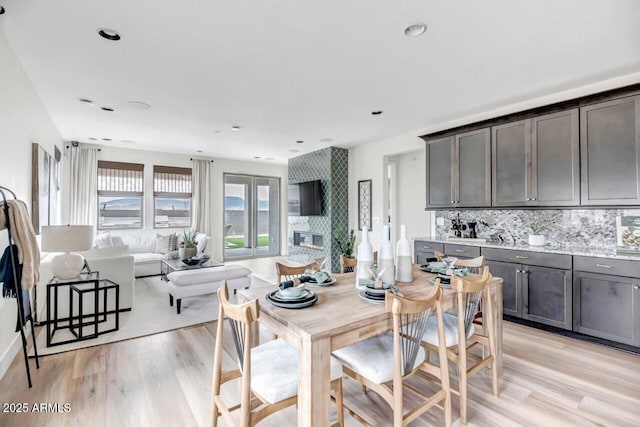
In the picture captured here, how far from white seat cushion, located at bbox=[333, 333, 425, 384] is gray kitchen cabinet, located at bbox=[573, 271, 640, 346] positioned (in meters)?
2.27

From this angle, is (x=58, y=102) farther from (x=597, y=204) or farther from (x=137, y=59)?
(x=597, y=204)

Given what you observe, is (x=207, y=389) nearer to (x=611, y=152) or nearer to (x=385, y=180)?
(x=611, y=152)

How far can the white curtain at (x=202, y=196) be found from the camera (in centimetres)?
735

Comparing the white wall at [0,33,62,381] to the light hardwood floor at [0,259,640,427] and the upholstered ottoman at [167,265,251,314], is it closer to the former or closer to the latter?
the light hardwood floor at [0,259,640,427]

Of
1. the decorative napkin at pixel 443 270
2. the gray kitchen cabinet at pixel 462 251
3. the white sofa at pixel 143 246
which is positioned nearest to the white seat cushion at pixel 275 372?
the decorative napkin at pixel 443 270

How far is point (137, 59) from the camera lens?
2697 mm

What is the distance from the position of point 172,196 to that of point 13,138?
15.0 ft

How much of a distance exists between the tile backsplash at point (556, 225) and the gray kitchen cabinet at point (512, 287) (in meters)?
0.58

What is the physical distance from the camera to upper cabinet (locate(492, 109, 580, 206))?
3.26 meters

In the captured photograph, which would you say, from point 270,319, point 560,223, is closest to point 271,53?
point 270,319

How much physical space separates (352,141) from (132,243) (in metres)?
4.92

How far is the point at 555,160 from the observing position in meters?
3.37

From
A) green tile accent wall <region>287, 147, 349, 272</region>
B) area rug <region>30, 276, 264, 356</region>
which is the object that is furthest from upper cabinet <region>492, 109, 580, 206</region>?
area rug <region>30, 276, 264, 356</region>

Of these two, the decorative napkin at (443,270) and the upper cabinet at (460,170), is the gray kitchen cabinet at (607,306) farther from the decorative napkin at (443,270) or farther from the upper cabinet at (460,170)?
the decorative napkin at (443,270)
